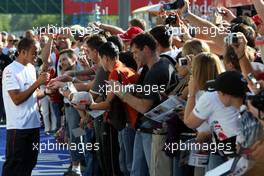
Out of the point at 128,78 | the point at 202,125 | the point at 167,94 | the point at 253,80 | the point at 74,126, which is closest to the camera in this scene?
the point at 253,80

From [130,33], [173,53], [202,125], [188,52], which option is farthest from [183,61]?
[130,33]

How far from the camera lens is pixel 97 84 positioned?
868cm

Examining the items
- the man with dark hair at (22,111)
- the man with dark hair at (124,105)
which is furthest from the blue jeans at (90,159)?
the man with dark hair at (22,111)

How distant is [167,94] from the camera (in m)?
7.11

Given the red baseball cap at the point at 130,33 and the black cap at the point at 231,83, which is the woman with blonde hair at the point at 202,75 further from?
the red baseball cap at the point at 130,33

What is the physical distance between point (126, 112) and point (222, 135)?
88.1 inches

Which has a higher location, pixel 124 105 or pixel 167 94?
pixel 167 94

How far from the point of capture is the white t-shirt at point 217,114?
A: 229 inches

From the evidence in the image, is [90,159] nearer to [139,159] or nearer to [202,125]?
[139,159]

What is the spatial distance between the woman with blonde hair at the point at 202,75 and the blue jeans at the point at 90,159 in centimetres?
380

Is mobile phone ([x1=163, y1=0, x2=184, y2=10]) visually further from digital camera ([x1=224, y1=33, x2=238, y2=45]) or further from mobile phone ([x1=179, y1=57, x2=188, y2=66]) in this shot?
digital camera ([x1=224, y1=33, x2=238, y2=45])

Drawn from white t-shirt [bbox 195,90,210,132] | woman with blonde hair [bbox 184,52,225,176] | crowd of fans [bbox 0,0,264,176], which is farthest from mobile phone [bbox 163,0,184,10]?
white t-shirt [bbox 195,90,210,132]

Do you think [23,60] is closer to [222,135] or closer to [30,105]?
[30,105]

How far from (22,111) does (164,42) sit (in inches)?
75.2
